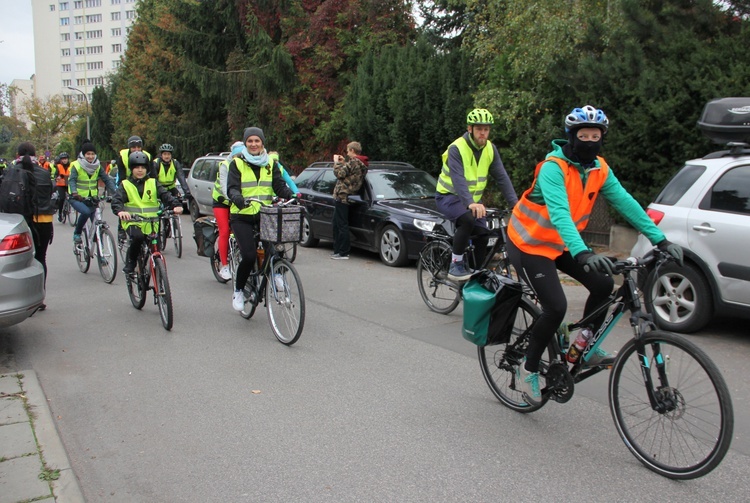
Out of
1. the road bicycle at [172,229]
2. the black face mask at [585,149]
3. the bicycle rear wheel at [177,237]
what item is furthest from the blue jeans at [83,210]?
the black face mask at [585,149]

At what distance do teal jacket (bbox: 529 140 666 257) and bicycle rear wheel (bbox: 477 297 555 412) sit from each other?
0.68 m

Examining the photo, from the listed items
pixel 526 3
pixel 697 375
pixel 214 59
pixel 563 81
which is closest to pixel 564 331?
pixel 697 375

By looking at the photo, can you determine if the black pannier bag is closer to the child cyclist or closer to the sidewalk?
the child cyclist

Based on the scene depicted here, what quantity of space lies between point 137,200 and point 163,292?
4.55ft

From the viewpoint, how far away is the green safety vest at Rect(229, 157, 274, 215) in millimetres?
6805

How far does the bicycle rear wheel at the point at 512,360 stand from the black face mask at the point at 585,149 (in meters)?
1.00

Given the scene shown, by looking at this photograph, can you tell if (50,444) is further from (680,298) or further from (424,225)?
(424,225)

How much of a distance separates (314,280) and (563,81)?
563cm

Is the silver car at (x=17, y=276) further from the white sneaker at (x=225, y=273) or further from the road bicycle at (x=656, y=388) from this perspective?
the road bicycle at (x=656, y=388)

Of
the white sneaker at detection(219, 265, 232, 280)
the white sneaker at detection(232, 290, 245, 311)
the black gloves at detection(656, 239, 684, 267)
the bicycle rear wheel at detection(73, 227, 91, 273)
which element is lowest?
the bicycle rear wheel at detection(73, 227, 91, 273)

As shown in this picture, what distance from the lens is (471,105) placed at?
566 inches

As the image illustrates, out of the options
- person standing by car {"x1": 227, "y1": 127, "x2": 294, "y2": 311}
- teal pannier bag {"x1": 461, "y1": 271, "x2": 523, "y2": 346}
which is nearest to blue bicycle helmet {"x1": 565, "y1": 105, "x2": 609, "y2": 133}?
teal pannier bag {"x1": 461, "y1": 271, "x2": 523, "y2": 346}

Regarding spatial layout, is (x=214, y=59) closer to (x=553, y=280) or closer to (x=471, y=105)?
(x=471, y=105)

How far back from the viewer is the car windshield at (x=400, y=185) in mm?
11648
